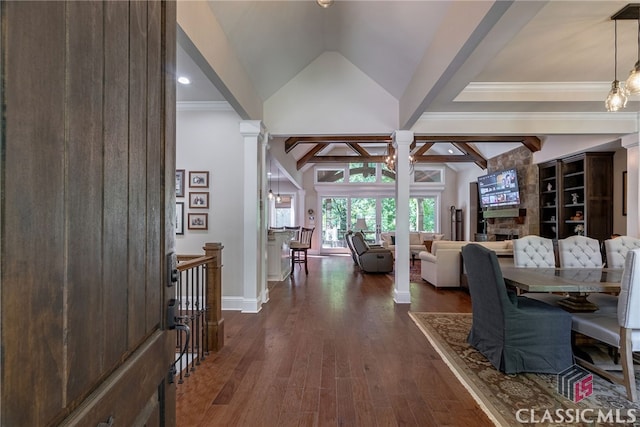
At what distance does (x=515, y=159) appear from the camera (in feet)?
26.8

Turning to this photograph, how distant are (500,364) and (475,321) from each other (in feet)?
1.66

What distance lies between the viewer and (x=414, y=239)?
9.91m

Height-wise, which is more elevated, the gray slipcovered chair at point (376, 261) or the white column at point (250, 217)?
the white column at point (250, 217)

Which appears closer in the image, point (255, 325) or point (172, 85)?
point (172, 85)

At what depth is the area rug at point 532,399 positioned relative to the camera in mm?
1974

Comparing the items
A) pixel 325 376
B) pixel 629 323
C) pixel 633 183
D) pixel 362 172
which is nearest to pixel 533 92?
pixel 633 183

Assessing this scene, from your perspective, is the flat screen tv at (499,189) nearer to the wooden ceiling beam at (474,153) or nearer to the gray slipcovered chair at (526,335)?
the wooden ceiling beam at (474,153)

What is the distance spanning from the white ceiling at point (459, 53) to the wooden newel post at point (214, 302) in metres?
1.94

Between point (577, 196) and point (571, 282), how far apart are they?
5.20m

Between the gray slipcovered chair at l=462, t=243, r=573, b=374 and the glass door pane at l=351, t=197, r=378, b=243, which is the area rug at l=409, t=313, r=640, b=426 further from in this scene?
the glass door pane at l=351, t=197, r=378, b=243

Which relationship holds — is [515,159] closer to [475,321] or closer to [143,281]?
[475,321]

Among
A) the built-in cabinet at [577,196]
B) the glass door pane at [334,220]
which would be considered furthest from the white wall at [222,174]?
the glass door pane at [334,220]

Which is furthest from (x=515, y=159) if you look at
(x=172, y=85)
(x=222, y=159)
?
(x=172, y=85)

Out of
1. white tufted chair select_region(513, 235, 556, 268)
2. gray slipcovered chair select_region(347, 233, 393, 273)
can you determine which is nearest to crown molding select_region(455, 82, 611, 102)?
white tufted chair select_region(513, 235, 556, 268)
